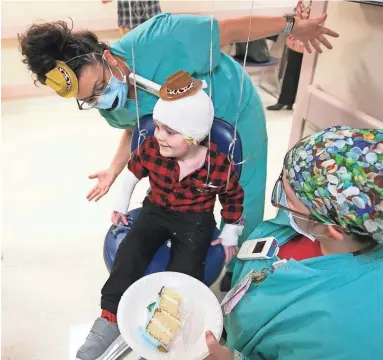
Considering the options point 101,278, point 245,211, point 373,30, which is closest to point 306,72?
point 373,30

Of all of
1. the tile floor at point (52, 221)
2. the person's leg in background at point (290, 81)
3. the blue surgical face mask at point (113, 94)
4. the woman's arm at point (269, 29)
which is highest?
the woman's arm at point (269, 29)

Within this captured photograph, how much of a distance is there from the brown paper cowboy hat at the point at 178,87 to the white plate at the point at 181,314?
50 centimetres

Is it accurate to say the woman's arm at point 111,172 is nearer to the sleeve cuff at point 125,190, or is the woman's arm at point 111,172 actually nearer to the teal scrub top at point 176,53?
the sleeve cuff at point 125,190

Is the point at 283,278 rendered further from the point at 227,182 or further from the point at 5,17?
the point at 5,17

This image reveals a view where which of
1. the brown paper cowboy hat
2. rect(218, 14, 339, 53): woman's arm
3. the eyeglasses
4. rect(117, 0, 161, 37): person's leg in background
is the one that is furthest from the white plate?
rect(117, 0, 161, 37): person's leg in background

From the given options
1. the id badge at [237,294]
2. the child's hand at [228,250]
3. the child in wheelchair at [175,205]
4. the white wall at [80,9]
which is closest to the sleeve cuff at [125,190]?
the child in wheelchair at [175,205]

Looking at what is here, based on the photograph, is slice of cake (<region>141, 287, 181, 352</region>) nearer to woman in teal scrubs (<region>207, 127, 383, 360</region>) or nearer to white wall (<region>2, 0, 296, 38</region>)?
woman in teal scrubs (<region>207, 127, 383, 360</region>)

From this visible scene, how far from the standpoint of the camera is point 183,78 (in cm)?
115

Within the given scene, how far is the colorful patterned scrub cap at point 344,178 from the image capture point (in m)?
0.74

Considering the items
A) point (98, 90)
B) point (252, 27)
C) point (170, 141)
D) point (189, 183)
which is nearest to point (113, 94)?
point (98, 90)

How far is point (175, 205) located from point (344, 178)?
2.44 ft

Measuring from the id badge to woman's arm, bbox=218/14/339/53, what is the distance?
2.57ft

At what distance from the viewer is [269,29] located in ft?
4.68

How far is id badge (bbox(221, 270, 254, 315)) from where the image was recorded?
1.06 meters
